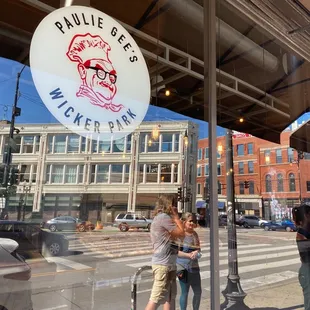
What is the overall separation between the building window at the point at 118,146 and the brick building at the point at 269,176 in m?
1.77

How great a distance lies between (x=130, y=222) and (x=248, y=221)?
2.29 meters

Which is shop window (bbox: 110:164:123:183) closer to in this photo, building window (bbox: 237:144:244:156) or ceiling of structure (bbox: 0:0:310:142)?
ceiling of structure (bbox: 0:0:310:142)

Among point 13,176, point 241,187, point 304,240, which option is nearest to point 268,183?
point 241,187

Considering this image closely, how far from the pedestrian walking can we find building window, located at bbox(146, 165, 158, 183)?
43 cm

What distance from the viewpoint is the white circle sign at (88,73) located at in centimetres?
145

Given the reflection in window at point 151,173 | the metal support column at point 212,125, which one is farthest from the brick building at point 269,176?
the metal support column at point 212,125

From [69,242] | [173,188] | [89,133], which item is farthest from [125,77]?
[69,242]

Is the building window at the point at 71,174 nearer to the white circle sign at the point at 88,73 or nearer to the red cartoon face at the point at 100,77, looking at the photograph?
the white circle sign at the point at 88,73

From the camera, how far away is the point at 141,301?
2418 millimetres

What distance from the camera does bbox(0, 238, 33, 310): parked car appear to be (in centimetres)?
163

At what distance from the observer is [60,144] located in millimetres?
1830

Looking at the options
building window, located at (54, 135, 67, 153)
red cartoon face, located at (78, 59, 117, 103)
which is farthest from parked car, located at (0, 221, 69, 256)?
red cartoon face, located at (78, 59, 117, 103)

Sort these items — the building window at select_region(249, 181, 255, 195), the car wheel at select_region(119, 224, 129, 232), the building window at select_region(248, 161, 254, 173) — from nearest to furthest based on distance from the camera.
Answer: the car wheel at select_region(119, 224, 129, 232)
the building window at select_region(249, 181, 255, 195)
the building window at select_region(248, 161, 254, 173)

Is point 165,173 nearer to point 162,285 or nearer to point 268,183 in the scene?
point 162,285
